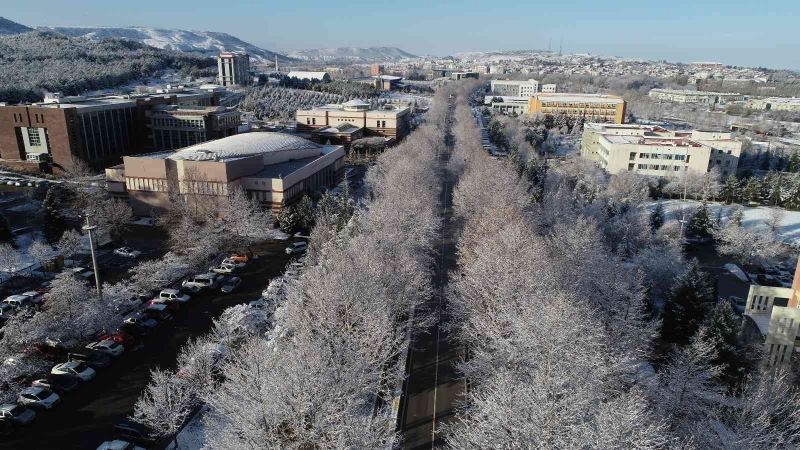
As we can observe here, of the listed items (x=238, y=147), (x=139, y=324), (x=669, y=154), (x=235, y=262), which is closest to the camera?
(x=139, y=324)

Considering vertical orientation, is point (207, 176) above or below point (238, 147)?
below

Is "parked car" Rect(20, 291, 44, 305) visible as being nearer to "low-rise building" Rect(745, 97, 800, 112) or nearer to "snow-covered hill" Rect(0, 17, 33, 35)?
"low-rise building" Rect(745, 97, 800, 112)

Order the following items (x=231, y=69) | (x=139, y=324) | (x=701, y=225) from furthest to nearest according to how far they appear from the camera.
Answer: (x=231, y=69) → (x=701, y=225) → (x=139, y=324)

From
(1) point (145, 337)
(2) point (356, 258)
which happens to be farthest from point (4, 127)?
(2) point (356, 258)

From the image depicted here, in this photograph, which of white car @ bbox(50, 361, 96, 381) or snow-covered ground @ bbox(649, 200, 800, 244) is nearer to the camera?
white car @ bbox(50, 361, 96, 381)

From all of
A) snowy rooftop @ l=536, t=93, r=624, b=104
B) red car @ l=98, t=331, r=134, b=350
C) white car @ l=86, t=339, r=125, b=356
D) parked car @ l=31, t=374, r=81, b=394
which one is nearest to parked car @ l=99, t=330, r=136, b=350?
red car @ l=98, t=331, r=134, b=350

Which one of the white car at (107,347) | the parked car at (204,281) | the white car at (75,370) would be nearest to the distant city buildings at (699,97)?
the parked car at (204,281)

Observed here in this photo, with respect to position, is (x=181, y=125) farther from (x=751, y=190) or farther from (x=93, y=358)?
(x=751, y=190)

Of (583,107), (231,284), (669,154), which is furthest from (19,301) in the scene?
(583,107)
